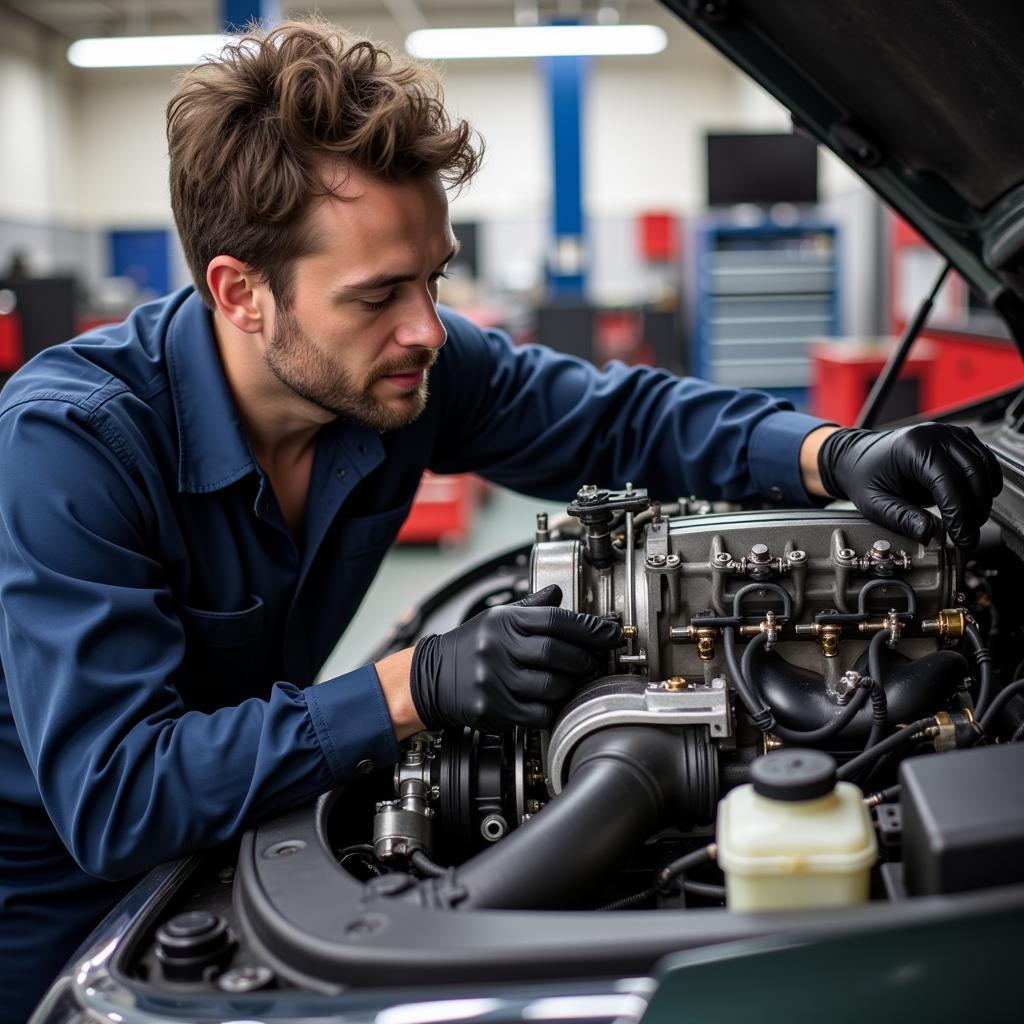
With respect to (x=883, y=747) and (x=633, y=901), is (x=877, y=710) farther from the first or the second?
(x=633, y=901)

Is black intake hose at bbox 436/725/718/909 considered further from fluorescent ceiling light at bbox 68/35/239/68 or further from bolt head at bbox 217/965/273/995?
fluorescent ceiling light at bbox 68/35/239/68

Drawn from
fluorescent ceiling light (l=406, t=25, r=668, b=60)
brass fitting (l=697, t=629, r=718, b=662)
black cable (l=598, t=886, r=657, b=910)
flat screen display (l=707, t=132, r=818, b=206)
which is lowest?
black cable (l=598, t=886, r=657, b=910)

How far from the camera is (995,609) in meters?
1.42

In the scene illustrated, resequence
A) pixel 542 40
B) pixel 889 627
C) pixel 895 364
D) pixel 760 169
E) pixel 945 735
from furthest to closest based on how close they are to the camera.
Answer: pixel 542 40, pixel 760 169, pixel 895 364, pixel 889 627, pixel 945 735

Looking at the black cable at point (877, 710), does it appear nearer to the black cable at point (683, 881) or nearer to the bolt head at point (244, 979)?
the black cable at point (683, 881)

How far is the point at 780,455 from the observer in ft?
5.18

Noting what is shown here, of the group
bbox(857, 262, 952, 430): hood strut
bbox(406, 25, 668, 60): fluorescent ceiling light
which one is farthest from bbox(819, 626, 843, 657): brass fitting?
bbox(406, 25, 668, 60): fluorescent ceiling light

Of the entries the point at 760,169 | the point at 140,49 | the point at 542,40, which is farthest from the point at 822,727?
the point at 140,49

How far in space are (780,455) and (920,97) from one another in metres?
0.50

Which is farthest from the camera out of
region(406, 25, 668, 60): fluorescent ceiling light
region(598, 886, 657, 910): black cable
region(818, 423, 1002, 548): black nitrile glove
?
region(406, 25, 668, 60): fluorescent ceiling light

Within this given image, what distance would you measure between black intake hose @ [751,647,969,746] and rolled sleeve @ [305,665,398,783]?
40 centimetres

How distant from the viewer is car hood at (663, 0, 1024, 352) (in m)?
1.25

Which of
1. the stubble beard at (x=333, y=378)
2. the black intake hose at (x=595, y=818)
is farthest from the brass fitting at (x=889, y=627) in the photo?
the stubble beard at (x=333, y=378)

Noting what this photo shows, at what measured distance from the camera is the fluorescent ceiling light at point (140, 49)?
9.62 metres
